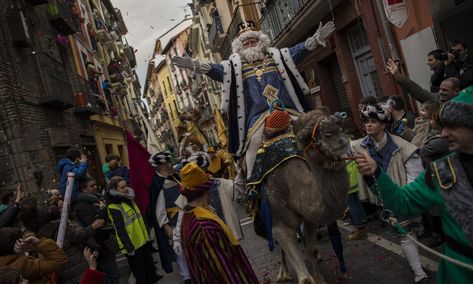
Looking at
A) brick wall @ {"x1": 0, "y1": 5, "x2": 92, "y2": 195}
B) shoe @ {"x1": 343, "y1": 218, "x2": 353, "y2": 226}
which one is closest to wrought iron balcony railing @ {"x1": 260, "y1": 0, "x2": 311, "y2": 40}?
shoe @ {"x1": 343, "y1": 218, "x2": 353, "y2": 226}

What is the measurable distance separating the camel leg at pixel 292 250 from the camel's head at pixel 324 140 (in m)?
1.02

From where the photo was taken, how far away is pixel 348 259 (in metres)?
5.46

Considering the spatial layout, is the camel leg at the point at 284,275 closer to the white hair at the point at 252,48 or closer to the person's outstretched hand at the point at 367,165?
the white hair at the point at 252,48

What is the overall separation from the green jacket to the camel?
84 centimetres

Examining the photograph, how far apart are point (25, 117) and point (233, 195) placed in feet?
26.6

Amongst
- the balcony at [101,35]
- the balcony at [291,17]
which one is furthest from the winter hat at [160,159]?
the balcony at [101,35]

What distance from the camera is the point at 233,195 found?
5.25 m

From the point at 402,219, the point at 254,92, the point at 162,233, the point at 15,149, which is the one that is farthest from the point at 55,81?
the point at 402,219

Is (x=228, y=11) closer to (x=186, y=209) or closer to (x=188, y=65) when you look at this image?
(x=188, y=65)

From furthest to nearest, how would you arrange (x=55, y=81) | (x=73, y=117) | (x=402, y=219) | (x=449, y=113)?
(x=73, y=117), (x=55, y=81), (x=402, y=219), (x=449, y=113)

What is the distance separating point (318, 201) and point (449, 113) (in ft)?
5.63

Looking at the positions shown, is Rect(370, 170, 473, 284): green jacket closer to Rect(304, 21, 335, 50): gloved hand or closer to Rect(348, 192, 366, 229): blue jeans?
Rect(304, 21, 335, 50): gloved hand

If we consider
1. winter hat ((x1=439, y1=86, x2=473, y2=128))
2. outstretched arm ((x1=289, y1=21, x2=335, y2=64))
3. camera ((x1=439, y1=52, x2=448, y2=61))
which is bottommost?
winter hat ((x1=439, y1=86, x2=473, y2=128))

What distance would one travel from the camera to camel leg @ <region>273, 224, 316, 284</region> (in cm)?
389
